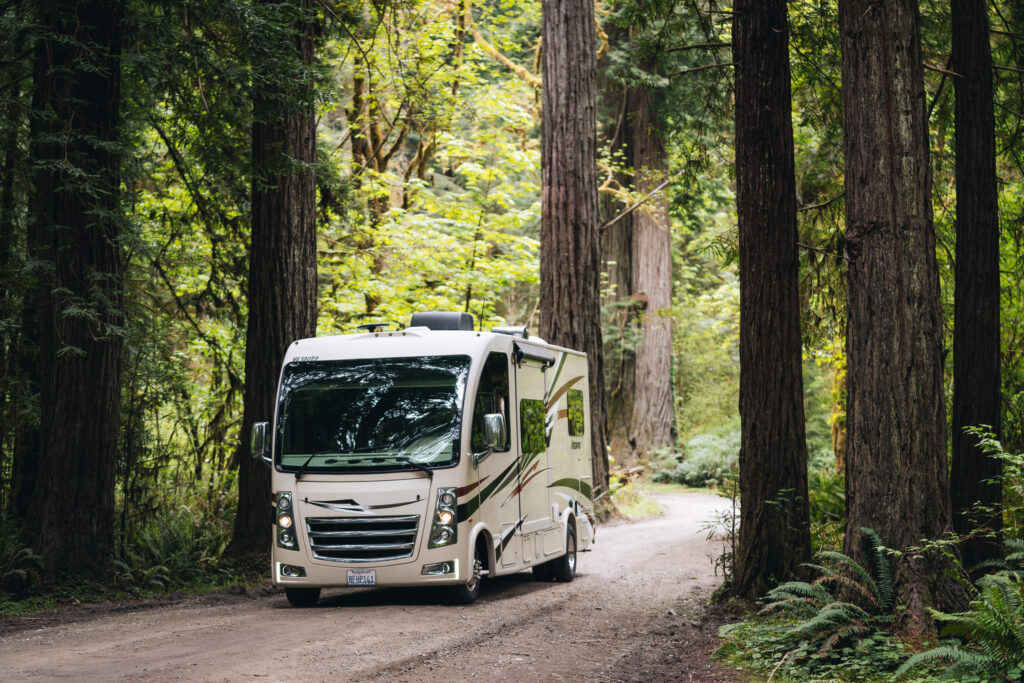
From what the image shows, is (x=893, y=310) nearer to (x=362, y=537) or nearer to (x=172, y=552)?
(x=362, y=537)

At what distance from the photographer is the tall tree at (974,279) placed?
10.1 meters

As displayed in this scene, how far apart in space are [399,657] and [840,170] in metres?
11.1

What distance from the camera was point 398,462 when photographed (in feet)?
34.7

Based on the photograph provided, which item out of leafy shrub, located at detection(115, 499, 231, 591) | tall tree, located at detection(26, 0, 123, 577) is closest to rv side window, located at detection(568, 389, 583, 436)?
leafy shrub, located at detection(115, 499, 231, 591)

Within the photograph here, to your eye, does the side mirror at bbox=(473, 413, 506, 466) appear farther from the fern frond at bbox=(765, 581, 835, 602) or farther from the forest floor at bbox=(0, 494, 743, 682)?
the fern frond at bbox=(765, 581, 835, 602)

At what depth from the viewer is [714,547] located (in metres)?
17.6

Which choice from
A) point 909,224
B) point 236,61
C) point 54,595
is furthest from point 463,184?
point 909,224

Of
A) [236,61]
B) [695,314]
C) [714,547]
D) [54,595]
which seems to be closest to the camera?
[54,595]

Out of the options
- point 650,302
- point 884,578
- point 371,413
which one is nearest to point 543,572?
point 371,413

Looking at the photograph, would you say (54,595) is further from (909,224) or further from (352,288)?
(352,288)

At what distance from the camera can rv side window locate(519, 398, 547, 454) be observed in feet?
40.7

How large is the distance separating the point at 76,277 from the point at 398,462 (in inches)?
179

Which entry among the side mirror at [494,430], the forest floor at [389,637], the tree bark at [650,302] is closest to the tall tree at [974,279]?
the forest floor at [389,637]

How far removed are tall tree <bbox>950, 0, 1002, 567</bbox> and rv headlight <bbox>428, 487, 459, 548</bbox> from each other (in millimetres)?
5104
